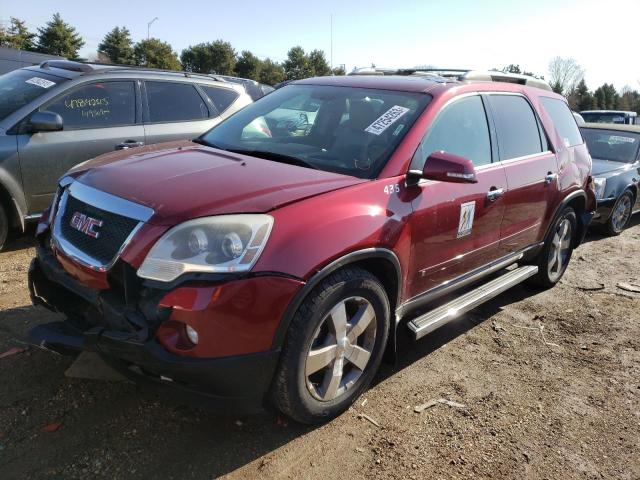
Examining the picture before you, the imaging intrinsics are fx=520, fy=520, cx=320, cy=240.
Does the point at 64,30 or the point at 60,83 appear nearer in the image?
the point at 60,83

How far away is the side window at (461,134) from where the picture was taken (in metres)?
3.23

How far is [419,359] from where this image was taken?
366 centimetres

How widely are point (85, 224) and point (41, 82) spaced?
3.54 m

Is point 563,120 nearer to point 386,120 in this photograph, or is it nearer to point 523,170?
point 523,170

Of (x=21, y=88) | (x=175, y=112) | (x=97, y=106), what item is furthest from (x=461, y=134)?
(x=21, y=88)

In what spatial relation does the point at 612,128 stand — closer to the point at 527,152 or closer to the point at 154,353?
the point at 527,152

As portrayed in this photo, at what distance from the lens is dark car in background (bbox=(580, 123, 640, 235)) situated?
7.65m

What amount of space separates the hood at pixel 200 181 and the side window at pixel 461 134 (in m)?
0.67

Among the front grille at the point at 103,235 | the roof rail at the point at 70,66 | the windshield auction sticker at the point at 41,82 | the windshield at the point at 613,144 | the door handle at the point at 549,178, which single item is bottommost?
the windshield at the point at 613,144

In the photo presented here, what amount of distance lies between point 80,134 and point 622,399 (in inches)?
205

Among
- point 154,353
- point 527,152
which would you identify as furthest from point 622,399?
point 154,353

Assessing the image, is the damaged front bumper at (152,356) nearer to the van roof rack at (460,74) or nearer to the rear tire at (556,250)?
the van roof rack at (460,74)

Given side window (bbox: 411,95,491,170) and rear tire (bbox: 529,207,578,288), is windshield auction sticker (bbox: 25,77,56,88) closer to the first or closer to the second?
side window (bbox: 411,95,491,170)

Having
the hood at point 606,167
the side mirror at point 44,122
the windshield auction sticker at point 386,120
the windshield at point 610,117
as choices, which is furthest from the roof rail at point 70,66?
the windshield at point 610,117
